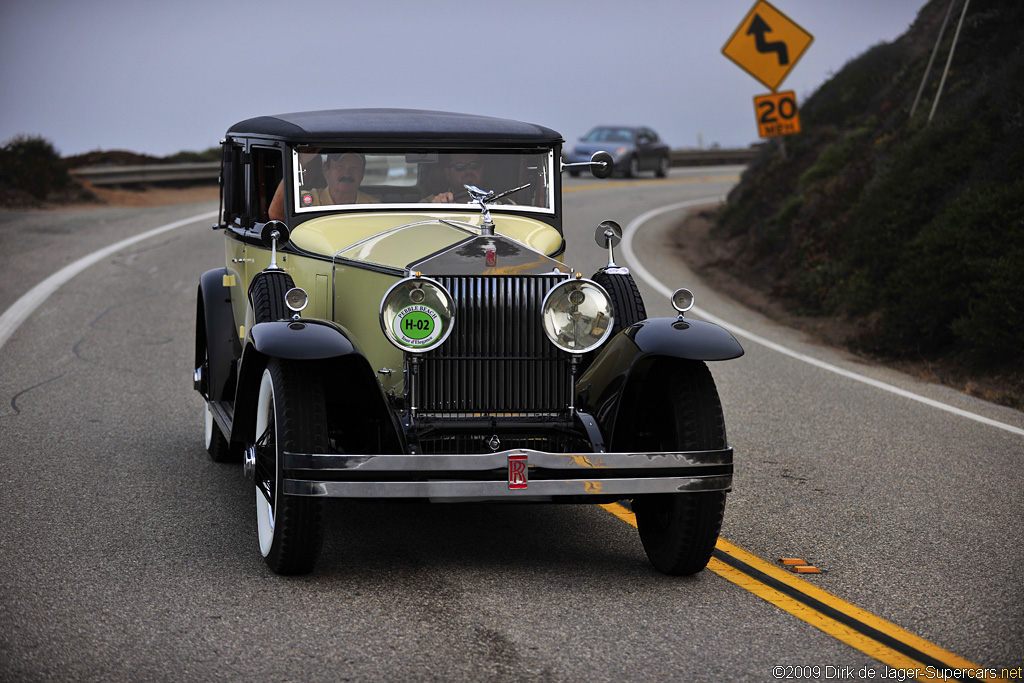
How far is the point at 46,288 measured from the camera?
13641 millimetres

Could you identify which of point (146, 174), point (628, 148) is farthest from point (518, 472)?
point (628, 148)

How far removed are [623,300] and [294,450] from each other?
213cm

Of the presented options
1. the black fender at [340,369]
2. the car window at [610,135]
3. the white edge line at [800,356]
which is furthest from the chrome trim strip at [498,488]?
the car window at [610,135]

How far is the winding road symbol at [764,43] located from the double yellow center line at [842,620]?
15.2 metres

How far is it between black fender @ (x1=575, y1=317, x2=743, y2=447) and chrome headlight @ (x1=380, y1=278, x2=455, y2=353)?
32.9 inches

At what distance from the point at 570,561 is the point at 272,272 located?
86.0 inches

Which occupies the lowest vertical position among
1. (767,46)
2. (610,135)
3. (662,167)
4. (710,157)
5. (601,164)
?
(601,164)

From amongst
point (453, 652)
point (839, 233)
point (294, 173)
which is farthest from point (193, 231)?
point (453, 652)

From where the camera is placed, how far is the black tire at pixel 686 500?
4.84 meters

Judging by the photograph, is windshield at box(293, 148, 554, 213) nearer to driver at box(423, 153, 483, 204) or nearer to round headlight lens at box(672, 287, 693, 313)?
driver at box(423, 153, 483, 204)

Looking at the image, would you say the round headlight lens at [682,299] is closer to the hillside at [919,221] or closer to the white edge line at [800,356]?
the white edge line at [800,356]

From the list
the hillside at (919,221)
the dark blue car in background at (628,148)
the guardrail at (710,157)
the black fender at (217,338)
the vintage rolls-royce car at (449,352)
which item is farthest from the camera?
the guardrail at (710,157)

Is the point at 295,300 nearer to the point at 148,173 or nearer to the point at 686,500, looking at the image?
the point at 686,500

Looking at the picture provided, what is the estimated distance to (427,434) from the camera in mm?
5125
